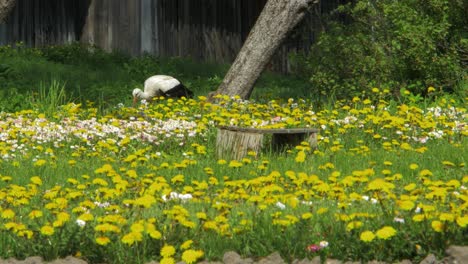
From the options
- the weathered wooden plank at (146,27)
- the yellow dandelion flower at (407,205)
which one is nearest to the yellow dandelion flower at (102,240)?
the yellow dandelion flower at (407,205)

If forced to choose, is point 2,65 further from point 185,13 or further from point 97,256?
point 97,256

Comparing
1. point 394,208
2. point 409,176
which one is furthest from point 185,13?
point 394,208

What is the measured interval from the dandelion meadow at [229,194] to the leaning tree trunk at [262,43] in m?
2.42

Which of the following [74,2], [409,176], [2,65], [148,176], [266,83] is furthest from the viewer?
[74,2]

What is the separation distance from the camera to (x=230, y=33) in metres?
22.8

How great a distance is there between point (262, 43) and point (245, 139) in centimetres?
445

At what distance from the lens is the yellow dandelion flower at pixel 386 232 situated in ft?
16.0

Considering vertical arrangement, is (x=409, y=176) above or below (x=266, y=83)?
above

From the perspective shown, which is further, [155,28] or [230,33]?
[230,33]

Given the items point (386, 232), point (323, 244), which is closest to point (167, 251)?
point (323, 244)

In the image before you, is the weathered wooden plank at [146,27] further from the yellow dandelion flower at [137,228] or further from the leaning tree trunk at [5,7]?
the yellow dandelion flower at [137,228]

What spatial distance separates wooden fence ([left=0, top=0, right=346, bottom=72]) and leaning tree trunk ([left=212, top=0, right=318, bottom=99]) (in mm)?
5826

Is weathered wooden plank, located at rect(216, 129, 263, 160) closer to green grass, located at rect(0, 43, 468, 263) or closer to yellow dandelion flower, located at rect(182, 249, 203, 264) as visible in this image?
green grass, located at rect(0, 43, 468, 263)

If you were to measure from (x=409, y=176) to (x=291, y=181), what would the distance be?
1168 millimetres
